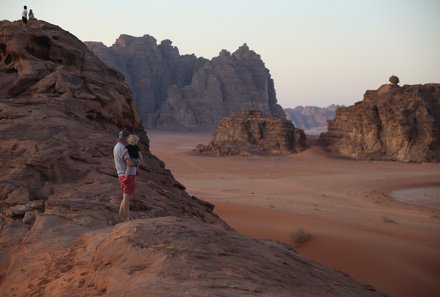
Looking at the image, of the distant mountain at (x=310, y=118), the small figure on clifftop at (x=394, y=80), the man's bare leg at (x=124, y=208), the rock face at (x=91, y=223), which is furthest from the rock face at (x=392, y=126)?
the distant mountain at (x=310, y=118)

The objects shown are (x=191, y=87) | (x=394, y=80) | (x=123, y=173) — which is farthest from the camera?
(x=191, y=87)

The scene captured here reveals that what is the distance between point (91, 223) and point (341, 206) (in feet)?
51.4

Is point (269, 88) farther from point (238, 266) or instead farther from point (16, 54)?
point (238, 266)

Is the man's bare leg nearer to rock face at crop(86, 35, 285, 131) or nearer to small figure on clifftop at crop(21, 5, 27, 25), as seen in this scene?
small figure on clifftop at crop(21, 5, 27, 25)

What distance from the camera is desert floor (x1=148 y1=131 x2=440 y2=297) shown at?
9.60m

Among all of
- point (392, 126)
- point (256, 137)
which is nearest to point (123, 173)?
point (392, 126)

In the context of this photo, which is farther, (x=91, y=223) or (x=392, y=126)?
(x=392, y=126)

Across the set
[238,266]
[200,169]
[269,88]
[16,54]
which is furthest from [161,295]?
[269,88]

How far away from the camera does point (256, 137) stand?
153 ft

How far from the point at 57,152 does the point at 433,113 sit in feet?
134

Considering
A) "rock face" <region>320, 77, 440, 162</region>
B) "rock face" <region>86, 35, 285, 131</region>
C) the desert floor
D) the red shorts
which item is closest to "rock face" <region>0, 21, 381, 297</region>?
the red shorts

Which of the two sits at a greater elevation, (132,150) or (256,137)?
(132,150)

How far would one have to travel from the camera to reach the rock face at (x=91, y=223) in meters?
3.74

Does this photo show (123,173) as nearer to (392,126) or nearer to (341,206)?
(341,206)
